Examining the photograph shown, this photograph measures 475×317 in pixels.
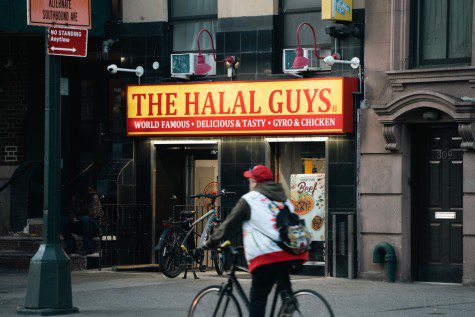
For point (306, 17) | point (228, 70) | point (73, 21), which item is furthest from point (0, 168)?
point (73, 21)

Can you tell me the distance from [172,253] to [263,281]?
773cm

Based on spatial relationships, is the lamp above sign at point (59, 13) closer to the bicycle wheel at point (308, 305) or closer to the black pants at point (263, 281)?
the black pants at point (263, 281)

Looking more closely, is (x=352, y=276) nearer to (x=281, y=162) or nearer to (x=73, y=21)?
(x=281, y=162)

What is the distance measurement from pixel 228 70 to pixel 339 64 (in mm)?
2032

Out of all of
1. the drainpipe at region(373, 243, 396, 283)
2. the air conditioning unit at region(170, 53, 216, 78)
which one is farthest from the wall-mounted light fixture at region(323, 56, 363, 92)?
the drainpipe at region(373, 243, 396, 283)

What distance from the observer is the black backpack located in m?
9.95

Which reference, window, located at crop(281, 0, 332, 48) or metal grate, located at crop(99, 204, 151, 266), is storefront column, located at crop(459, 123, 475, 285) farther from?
metal grate, located at crop(99, 204, 151, 266)

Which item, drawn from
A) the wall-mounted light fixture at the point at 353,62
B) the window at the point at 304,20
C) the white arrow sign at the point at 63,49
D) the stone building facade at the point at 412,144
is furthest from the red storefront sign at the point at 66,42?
the window at the point at 304,20

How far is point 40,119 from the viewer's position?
70.9 ft

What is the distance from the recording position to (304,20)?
1864 centimetres

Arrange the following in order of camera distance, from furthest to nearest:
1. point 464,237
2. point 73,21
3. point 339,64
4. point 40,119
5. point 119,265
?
1. point 40,119
2. point 119,265
3. point 339,64
4. point 464,237
5. point 73,21

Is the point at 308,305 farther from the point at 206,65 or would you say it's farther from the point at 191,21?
the point at 191,21

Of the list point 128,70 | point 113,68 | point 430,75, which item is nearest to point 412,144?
point 430,75

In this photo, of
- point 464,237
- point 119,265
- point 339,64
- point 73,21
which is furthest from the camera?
point 119,265
